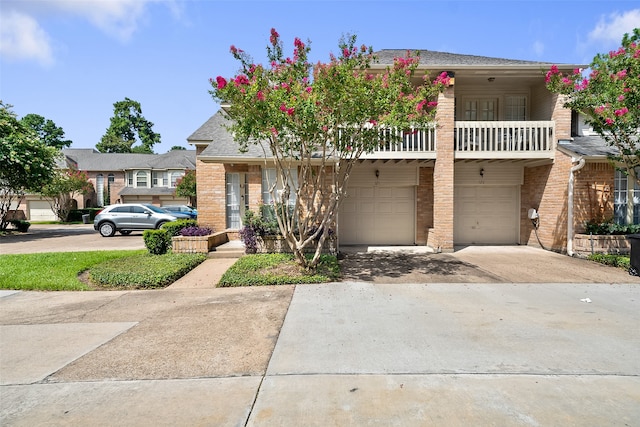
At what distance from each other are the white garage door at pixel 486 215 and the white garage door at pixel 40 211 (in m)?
39.5

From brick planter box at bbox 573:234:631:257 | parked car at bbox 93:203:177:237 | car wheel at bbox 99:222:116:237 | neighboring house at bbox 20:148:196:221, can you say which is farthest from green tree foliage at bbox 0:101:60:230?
brick planter box at bbox 573:234:631:257

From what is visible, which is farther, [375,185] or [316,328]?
[375,185]

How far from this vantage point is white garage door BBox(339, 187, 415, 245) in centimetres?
1322

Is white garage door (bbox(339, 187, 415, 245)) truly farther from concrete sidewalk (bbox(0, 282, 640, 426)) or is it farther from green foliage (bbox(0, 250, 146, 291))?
green foliage (bbox(0, 250, 146, 291))

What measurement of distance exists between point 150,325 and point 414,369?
12.2 ft

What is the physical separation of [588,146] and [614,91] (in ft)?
11.2

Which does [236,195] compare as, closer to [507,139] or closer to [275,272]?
[275,272]

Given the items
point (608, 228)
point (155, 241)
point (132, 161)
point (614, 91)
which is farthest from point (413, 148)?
point (132, 161)

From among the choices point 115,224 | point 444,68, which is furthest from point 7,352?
point 115,224

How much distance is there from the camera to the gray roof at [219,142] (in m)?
10.9

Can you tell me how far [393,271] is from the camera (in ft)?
28.3

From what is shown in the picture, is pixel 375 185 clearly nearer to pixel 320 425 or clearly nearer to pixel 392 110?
pixel 392 110

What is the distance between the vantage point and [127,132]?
69.6 metres

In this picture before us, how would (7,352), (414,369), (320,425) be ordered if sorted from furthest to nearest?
(7,352) → (414,369) → (320,425)
